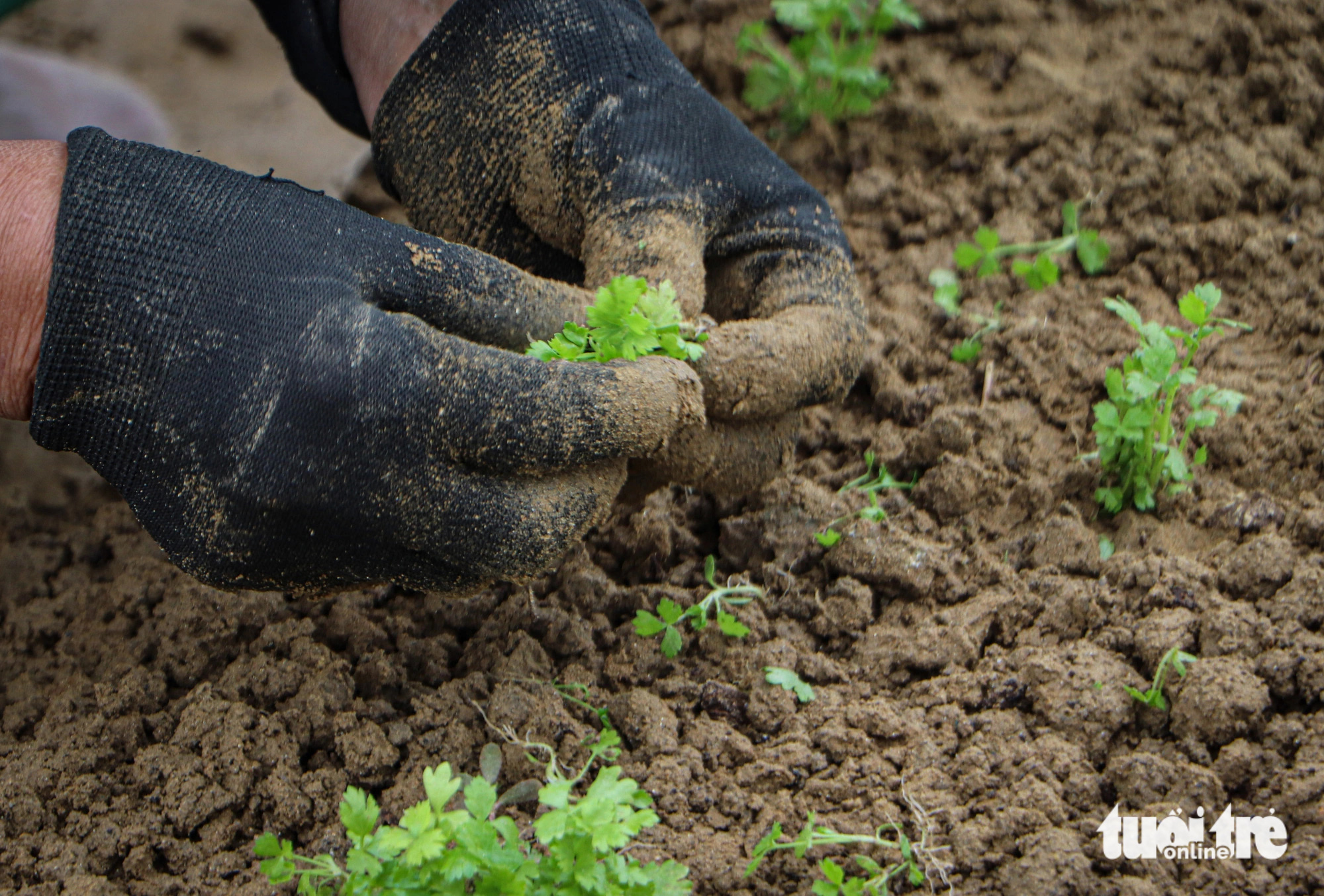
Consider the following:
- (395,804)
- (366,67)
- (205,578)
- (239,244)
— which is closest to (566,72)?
(366,67)

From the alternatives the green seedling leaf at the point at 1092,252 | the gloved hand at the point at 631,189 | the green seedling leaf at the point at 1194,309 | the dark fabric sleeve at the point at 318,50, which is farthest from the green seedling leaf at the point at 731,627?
the dark fabric sleeve at the point at 318,50

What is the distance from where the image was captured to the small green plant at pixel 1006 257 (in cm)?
291

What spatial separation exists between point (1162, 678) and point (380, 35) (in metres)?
2.37

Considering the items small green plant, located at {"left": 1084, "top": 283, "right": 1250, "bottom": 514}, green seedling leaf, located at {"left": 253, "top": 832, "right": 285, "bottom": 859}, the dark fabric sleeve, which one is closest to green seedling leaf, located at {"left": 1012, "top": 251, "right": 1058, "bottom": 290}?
small green plant, located at {"left": 1084, "top": 283, "right": 1250, "bottom": 514}

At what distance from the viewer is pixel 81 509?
9.53 feet

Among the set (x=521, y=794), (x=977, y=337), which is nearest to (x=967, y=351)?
(x=977, y=337)

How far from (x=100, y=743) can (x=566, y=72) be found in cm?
175

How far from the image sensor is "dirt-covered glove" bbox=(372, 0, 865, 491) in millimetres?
2262

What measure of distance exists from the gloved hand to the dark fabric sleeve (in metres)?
0.35

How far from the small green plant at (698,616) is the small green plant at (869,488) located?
21cm

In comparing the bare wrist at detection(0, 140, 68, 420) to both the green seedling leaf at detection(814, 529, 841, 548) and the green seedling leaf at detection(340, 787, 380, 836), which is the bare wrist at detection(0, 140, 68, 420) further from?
the green seedling leaf at detection(814, 529, 841, 548)

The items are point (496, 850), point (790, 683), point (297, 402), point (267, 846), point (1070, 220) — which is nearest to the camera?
point (496, 850)

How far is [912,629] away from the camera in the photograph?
7.52 feet

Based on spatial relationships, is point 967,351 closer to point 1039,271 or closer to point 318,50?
point 1039,271
